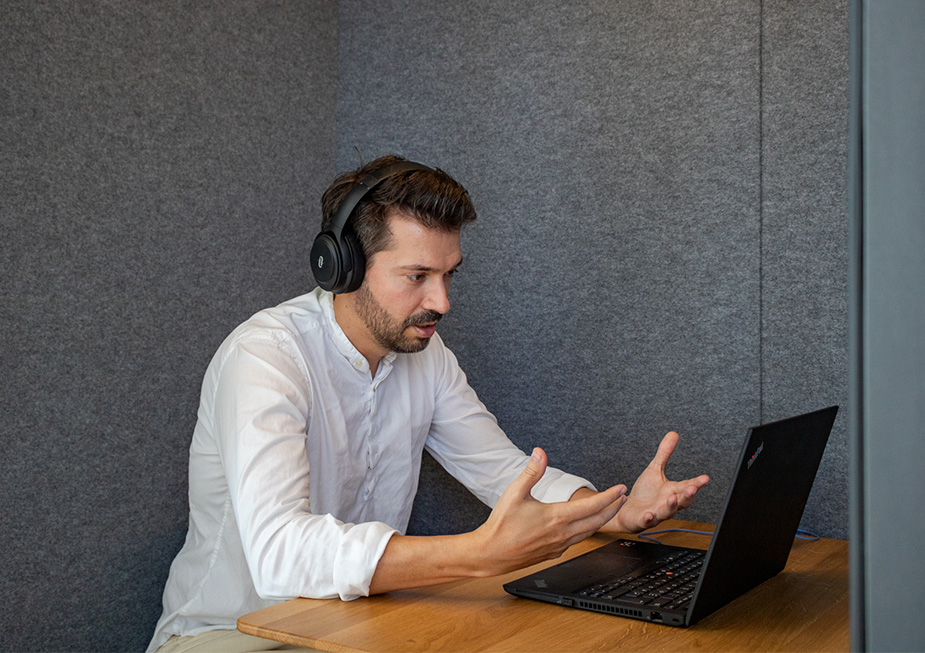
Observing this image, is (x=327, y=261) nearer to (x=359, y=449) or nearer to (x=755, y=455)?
(x=359, y=449)

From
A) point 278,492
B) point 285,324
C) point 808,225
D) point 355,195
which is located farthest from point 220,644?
point 808,225

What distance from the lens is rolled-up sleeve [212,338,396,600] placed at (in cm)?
85

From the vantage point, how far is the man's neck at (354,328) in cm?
126

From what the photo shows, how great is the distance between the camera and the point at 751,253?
55.8 inches

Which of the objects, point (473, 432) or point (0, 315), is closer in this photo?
point (0, 315)

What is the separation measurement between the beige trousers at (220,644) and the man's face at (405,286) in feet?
1.56

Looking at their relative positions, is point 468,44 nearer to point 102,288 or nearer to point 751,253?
point 751,253

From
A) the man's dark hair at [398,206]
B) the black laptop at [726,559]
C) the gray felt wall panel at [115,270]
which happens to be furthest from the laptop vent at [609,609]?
the gray felt wall panel at [115,270]

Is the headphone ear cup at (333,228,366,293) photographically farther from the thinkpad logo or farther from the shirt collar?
the thinkpad logo

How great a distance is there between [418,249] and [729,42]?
724mm

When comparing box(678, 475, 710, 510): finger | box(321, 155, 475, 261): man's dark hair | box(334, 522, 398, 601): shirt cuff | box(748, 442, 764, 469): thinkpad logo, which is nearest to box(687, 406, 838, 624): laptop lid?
box(748, 442, 764, 469): thinkpad logo

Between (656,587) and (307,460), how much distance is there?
45 centimetres

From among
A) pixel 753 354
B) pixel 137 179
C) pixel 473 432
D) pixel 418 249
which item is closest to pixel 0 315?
pixel 137 179

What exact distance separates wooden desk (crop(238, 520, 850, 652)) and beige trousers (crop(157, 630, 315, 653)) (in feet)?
0.72
